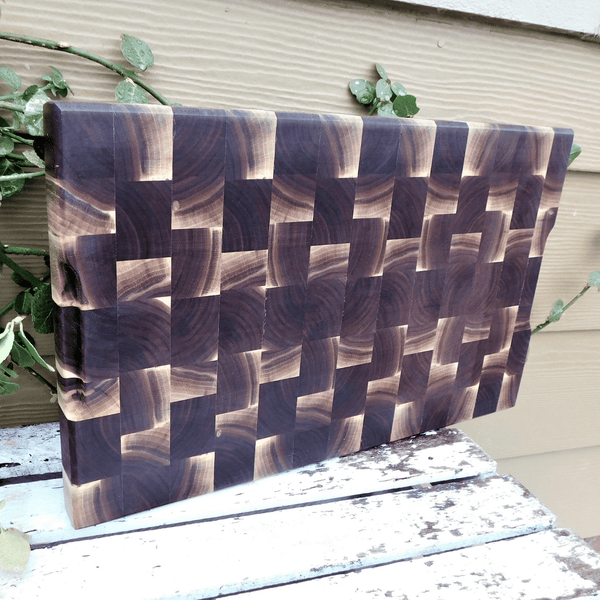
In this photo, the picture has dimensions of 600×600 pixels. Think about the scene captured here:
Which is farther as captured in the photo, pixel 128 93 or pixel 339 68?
Answer: pixel 339 68

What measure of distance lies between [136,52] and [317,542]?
21.5 inches

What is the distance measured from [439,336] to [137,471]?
1.23ft

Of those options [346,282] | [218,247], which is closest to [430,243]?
[346,282]

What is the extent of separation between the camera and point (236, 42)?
2.16 ft

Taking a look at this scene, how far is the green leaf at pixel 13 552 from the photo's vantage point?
17.6 inches

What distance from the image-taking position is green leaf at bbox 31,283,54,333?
0.57 meters

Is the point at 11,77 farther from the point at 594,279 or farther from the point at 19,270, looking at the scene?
the point at 594,279

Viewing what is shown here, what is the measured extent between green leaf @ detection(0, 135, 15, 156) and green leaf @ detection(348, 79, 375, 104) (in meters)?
0.42

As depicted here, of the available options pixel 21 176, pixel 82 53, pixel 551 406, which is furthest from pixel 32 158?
pixel 551 406

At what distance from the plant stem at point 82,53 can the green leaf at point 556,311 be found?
71 cm

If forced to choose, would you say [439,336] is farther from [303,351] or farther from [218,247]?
[218,247]

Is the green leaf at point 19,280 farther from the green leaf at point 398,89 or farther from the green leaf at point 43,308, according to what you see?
the green leaf at point 398,89

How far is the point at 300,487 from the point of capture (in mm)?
589

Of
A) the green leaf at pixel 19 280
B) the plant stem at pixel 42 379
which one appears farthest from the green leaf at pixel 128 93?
the plant stem at pixel 42 379
